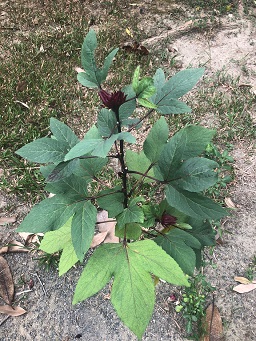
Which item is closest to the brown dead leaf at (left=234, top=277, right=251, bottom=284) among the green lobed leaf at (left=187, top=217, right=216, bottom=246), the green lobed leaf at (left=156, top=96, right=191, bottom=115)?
the green lobed leaf at (left=187, top=217, right=216, bottom=246)

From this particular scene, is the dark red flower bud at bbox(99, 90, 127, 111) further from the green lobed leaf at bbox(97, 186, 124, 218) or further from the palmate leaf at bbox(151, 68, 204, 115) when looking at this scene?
the green lobed leaf at bbox(97, 186, 124, 218)

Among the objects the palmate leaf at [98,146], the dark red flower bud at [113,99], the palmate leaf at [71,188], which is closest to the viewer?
the palmate leaf at [98,146]

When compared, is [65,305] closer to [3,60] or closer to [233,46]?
[3,60]

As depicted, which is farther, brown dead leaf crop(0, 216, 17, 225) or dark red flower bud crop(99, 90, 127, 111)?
brown dead leaf crop(0, 216, 17, 225)

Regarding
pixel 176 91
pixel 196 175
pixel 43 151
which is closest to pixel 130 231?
pixel 196 175

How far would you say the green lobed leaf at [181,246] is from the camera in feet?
5.15

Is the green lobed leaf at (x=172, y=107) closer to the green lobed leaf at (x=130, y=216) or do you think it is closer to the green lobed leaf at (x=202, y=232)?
the green lobed leaf at (x=130, y=216)

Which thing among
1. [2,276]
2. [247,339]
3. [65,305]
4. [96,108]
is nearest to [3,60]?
[96,108]

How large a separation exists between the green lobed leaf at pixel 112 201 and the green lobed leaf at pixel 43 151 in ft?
0.96

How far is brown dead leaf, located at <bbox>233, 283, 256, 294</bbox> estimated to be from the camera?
222 cm

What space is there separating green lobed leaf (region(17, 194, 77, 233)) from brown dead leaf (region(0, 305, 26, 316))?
95 cm

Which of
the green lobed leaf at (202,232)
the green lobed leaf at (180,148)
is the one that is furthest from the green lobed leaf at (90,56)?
the green lobed leaf at (202,232)

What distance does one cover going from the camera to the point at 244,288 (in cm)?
223

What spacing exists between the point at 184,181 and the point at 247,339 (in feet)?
3.86
